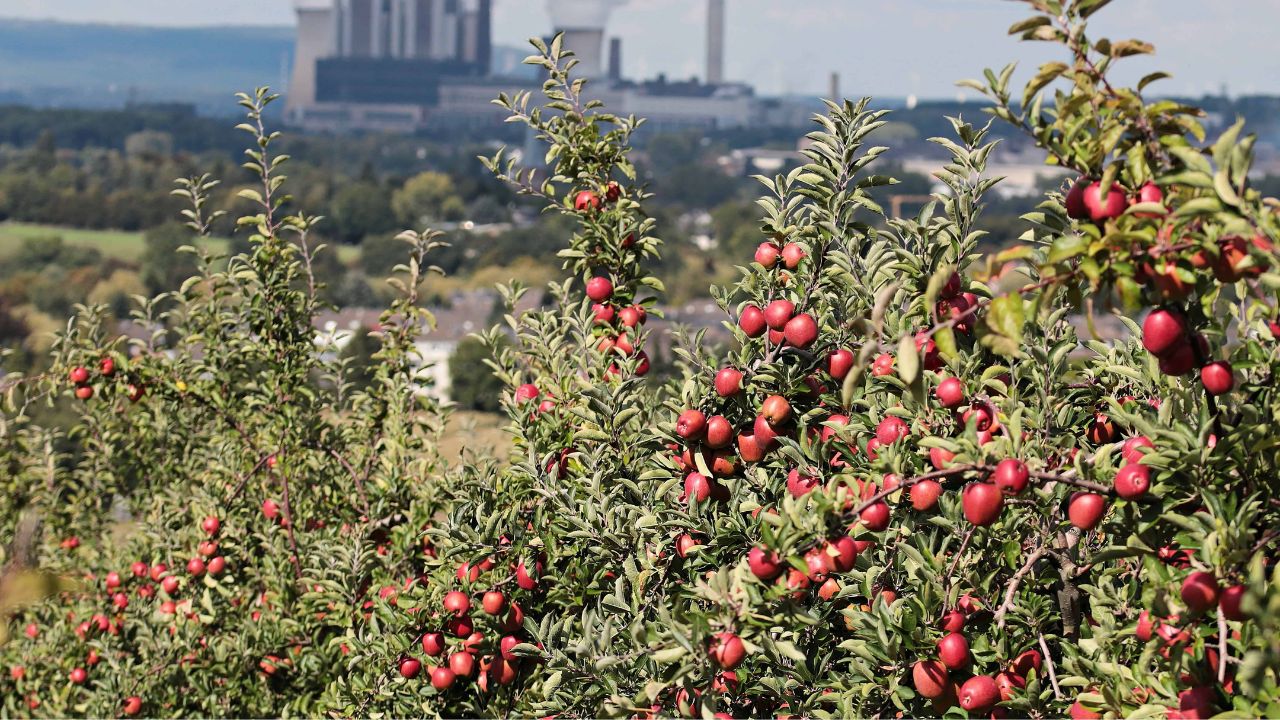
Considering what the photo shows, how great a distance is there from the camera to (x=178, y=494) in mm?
6172

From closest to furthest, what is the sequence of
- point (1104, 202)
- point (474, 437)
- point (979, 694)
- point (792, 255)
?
point (1104, 202)
point (979, 694)
point (792, 255)
point (474, 437)

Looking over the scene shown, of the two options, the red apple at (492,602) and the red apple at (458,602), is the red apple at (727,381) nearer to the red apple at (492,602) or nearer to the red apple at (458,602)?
the red apple at (492,602)

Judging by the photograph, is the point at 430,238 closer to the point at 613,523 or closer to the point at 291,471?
the point at 291,471

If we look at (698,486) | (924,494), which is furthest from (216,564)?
(924,494)

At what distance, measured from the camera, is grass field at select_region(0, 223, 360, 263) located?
311ft

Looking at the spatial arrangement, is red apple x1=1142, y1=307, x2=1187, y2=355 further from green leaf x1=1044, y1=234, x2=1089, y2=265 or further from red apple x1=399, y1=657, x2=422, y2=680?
red apple x1=399, y1=657, x2=422, y2=680

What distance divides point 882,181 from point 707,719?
4.98 feet

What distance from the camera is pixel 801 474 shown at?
3107mm

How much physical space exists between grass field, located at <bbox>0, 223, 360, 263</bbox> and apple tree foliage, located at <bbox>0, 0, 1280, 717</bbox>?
88.2 m

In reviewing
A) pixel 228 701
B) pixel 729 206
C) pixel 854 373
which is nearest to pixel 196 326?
pixel 228 701

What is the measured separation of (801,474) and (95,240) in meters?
110

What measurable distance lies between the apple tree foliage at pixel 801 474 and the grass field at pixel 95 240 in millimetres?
88159

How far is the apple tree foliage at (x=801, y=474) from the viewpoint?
2225mm

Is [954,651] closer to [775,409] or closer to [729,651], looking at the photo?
[729,651]
